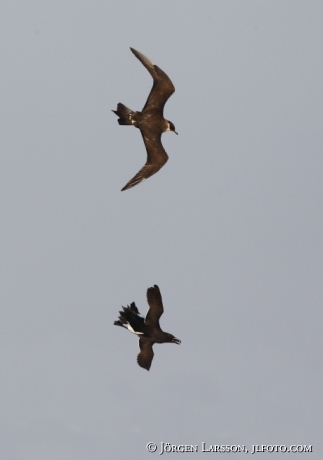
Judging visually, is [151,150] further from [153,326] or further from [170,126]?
[153,326]

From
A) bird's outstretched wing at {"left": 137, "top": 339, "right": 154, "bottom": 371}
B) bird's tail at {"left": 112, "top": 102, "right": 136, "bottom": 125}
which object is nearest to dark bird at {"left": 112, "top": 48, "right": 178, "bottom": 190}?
bird's tail at {"left": 112, "top": 102, "right": 136, "bottom": 125}

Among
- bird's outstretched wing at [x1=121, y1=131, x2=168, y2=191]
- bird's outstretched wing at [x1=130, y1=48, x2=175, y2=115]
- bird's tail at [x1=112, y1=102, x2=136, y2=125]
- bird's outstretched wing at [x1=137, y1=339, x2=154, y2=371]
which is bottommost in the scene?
bird's outstretched wing at [x1=137, y1=339, x2=154, y2=371]

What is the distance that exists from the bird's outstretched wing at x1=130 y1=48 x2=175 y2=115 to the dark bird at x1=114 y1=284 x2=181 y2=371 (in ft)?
28.9

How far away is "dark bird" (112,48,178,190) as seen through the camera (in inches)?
2117

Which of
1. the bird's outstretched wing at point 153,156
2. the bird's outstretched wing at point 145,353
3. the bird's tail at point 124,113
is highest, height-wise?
the bird's tail at point 124,113

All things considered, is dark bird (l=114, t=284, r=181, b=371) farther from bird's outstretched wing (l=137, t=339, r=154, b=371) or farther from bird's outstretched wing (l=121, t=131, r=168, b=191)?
bird's outstretched wing (l=121, t=131, r=168, b=191)

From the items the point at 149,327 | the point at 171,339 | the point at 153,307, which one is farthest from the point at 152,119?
the point at 171,339

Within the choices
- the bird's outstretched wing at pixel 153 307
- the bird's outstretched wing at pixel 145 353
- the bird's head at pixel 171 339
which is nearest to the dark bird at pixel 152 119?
the bird's outstretched wing at pixel 153 307

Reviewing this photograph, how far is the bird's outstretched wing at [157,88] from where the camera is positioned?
53.6m

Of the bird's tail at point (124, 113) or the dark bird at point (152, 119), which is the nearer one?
the dark bird at point (152, 119)

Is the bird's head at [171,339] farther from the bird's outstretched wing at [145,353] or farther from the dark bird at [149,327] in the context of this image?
the bird's outstretched wing at [145,353]

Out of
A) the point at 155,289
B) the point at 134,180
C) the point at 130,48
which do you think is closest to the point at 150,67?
the point at 130,48

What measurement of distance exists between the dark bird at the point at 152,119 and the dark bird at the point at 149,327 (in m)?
5.73

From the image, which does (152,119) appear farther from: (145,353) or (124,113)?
(145,353)
